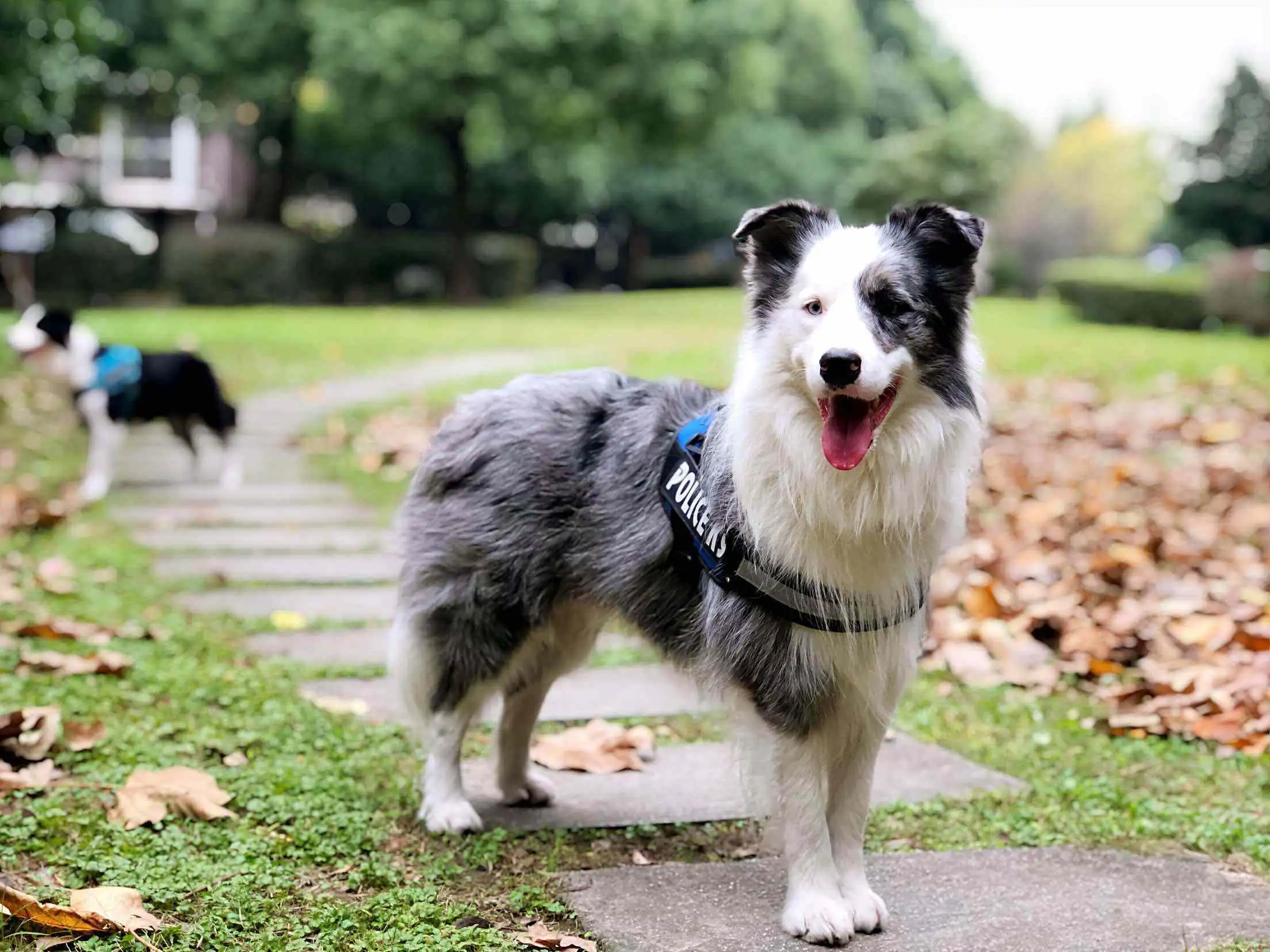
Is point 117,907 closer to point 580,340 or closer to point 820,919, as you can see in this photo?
point 820,919

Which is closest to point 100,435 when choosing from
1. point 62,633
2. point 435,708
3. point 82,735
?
point 62,633

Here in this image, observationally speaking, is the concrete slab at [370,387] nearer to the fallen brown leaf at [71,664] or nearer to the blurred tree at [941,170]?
the fallen brown leaf at [71,664]

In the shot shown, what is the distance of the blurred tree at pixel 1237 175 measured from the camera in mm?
31078

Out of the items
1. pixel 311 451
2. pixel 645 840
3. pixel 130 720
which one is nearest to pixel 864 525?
pixel 645 840

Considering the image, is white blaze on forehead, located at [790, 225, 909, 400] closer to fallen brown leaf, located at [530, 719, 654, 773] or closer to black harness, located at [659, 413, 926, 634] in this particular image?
black harness, located at [659, 413, 926, 634]

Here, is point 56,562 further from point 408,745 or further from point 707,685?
point 707,685

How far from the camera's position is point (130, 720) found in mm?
4012

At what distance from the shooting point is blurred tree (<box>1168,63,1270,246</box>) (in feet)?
102

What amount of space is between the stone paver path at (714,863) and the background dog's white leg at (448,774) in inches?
5.2

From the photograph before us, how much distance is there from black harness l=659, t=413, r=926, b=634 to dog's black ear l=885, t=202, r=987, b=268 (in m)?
0.66

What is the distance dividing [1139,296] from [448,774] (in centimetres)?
1682

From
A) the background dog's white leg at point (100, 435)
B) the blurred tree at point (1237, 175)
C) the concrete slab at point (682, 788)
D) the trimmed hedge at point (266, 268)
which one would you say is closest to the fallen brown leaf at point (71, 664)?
the concrete slab at point (682, 788)

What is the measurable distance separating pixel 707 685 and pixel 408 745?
4.19ft

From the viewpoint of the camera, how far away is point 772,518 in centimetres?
288
